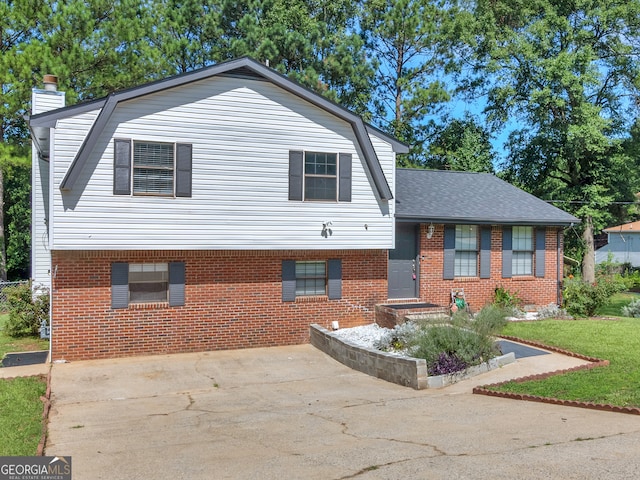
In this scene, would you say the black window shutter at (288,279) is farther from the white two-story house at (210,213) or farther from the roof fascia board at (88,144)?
the roof fascia board at (88,144)

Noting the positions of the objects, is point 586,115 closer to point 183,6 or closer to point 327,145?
point 327,145

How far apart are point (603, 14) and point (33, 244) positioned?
91.8 ft

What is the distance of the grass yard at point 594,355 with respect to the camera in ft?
27.2

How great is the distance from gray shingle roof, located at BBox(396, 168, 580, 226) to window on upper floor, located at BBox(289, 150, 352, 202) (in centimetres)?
217

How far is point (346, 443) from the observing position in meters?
6.45

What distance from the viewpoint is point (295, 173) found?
13.3m

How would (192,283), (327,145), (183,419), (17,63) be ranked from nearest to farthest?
1. (183,419)
2. (192,283)
3. (327,145)
4. (17,63)

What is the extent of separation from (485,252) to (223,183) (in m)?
8.51

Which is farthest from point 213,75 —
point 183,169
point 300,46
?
point 300,46

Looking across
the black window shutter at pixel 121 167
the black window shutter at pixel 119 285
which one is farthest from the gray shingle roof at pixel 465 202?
the black window shutter at pixel 119 285

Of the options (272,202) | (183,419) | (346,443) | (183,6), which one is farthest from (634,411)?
(183,6)

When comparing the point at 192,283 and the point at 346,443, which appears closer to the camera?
the point at 346,443

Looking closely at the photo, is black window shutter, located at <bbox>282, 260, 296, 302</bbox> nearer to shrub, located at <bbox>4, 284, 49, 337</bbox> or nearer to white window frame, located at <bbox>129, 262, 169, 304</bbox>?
white window frame, located at <bbox>129, 262, 169, 304</bbox>

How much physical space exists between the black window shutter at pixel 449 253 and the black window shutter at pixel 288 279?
4.90 metres
